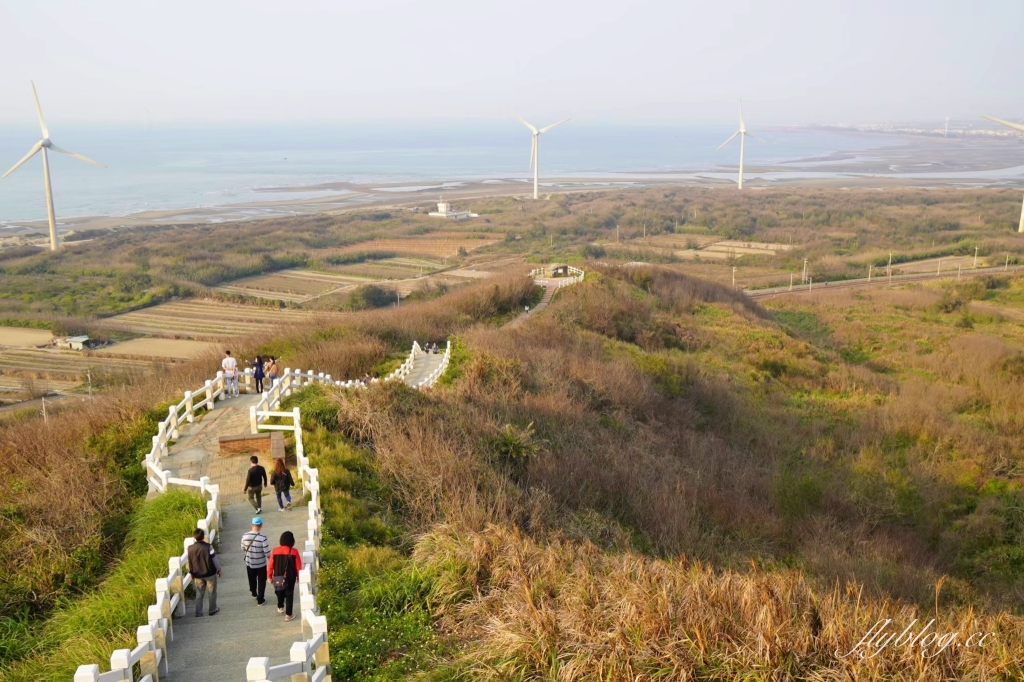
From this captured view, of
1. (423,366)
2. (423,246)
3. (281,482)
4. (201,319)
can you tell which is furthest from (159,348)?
(423,246)

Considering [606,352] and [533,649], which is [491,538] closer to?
[533,649]

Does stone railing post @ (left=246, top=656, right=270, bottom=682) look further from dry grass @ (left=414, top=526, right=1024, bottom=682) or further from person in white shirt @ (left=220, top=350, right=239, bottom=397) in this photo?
person in white shirt @ (left=220, top=350, right=239, bottom=397)

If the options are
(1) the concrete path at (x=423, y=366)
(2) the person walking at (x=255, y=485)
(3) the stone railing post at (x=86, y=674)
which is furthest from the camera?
(1) the concrete path at (x=423, y=366)

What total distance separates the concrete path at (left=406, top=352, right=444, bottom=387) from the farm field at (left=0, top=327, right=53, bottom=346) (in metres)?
38.2

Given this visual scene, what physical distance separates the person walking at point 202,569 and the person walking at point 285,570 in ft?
2.62

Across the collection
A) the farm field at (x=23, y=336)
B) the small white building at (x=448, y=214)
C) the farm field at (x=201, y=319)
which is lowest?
the farm field at (x=201, y=319)

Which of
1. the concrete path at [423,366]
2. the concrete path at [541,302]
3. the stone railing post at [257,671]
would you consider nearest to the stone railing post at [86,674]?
the stone railing post at [257,671]

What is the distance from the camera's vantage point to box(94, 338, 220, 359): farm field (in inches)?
2128

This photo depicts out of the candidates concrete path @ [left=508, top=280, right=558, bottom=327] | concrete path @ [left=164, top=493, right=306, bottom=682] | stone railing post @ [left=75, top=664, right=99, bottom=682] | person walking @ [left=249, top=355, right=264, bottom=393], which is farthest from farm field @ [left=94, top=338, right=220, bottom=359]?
stone railing post @ [left=75, top=664, right=99, bottom=682]

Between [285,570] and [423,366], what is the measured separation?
63.6 feet

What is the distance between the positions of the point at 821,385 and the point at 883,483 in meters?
14.4

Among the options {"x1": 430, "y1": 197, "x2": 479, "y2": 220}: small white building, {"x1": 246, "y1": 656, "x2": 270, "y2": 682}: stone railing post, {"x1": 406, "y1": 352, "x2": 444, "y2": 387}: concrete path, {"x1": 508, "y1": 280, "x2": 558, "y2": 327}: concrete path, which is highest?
{"x1": 246, "y1": 656, "x2": 270, "y2": 682}: stone railing post

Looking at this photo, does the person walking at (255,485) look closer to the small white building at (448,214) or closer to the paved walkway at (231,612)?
→ the paved walkway at (231,612)

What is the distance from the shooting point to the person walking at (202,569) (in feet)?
36.2
